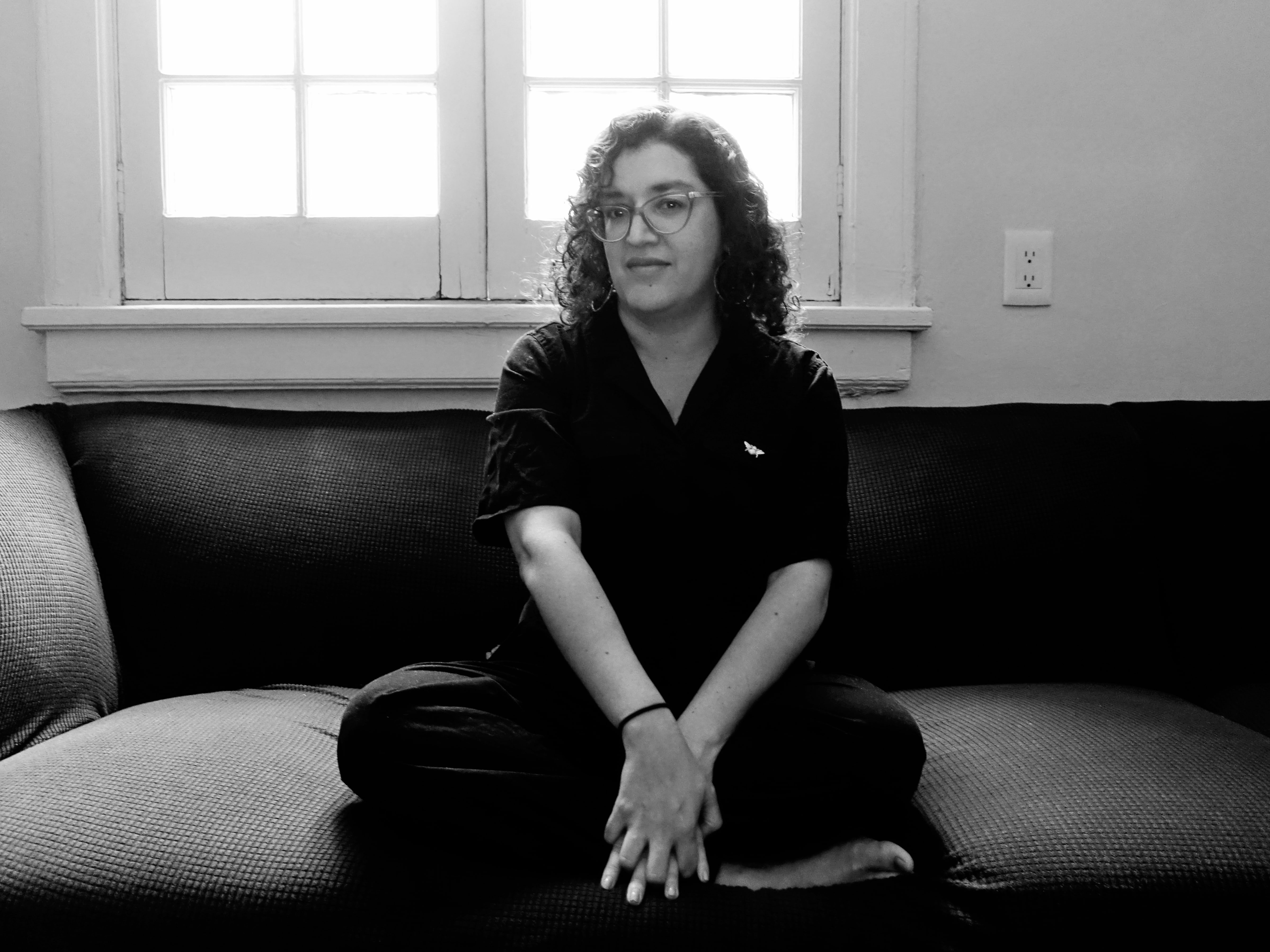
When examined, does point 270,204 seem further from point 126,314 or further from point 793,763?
point 793,763

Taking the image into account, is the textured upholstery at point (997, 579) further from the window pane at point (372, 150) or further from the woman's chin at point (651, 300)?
the window pane at point (372, 150)

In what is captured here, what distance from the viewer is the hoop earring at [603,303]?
1535 mm

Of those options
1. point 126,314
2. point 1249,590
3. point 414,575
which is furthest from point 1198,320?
point 126,314

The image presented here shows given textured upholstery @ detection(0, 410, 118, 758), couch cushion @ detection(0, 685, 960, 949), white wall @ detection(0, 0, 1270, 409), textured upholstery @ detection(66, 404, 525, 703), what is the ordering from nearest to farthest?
couch cushion @ detection(0, 685, 960, 949) < textured upholstery @ detection(0, 410, 118, 758) < textured upholstery @ detection(66, 404, 525, 703) < white wall @ detection(0, 0, 1270, 409)

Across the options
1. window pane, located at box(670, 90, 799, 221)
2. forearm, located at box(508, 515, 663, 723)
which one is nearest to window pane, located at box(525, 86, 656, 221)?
window pane, located at box(670, 90, 799, 221)

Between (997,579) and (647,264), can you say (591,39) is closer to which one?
(647,264)

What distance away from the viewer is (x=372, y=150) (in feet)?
6.44

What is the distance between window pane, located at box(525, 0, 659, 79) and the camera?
196 cm

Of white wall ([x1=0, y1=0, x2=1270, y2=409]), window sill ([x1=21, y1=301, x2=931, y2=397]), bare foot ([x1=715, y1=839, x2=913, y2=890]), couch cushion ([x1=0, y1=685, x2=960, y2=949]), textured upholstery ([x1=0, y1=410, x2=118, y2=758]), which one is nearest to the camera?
couch cushion ([x1=0, y1=685, x2=960, y2=949])

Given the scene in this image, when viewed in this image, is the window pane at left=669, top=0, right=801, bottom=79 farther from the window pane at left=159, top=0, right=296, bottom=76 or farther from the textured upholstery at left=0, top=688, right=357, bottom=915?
the textured upholstery at left=0, top=688, right=357, bottom=915

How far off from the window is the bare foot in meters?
1.15

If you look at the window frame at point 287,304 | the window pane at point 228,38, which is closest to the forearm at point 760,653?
the window frame at point 287,304

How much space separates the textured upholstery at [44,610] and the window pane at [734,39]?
1.23 m

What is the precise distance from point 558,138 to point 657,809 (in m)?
1.27
